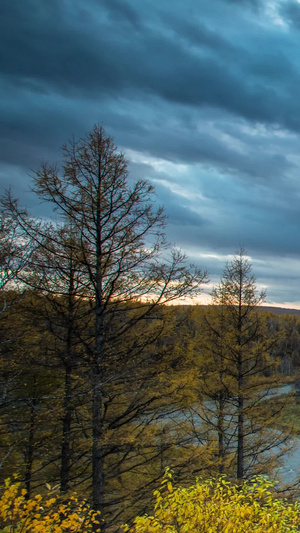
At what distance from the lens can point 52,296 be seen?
8.68 m

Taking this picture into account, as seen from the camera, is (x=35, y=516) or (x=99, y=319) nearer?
(x=35, y=516)

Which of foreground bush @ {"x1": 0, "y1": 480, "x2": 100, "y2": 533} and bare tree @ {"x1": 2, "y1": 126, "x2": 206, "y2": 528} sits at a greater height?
bare tree @ {"x1": 2, "y1": 126, "x2": 206, "y2": 528}

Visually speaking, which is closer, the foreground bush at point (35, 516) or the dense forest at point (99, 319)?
the foreground bush at point (35, 516)

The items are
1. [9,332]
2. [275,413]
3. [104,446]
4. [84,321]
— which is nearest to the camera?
[104,446]

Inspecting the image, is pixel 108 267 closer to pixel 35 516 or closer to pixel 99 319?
pixel 99 319

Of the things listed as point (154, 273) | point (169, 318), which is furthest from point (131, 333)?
point (154, 273)

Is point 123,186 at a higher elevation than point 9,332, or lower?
higher

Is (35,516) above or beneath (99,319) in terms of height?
beneath

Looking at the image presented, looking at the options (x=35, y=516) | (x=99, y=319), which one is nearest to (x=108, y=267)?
(x=99, y=319)

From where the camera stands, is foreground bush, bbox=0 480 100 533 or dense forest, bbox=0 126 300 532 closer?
foreground bush, bbox=0 480 100 533

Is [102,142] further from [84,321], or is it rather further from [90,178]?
[84,321]

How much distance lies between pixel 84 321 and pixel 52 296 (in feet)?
3.91

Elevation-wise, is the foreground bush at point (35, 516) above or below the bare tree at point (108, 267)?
below

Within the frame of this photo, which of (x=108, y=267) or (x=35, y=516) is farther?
(x=108, y=267)
